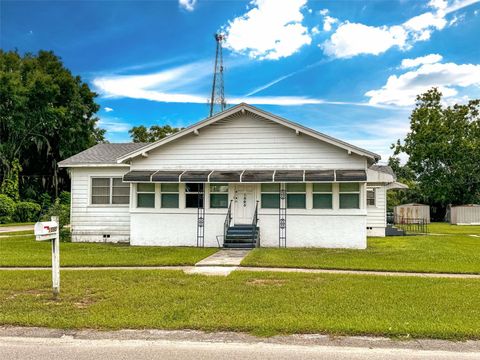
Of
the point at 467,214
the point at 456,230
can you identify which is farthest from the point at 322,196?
the point at 467,214

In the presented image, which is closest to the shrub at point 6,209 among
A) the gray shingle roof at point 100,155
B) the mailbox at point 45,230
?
the gray shingle roof at point 100,155

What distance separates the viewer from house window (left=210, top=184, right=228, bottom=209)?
16141 mm

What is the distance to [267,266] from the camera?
35.0ft

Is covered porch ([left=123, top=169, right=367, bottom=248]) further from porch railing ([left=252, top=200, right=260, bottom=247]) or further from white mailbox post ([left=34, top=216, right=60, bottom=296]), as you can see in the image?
white mailbox post ([left=34, top=216, right=60, bottom=296])

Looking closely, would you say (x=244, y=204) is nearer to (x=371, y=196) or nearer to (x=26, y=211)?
(x=371, y=196)

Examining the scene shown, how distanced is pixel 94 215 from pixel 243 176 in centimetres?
709

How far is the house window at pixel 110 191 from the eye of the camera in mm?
17375

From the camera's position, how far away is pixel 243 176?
15336 mm

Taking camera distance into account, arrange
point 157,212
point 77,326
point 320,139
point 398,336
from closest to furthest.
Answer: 1. point 398,336
2. point 77,326
3. point 320,139
4. point 157,212

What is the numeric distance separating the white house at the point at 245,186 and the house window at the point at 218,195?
1.6 inches

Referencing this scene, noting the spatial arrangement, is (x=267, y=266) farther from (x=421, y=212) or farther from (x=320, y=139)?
(x=421, y=212)

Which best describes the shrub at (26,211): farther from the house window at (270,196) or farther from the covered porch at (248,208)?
the house window at (270,196)

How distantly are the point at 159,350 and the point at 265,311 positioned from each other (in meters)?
1.98

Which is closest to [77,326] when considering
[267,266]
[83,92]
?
[267,266]
